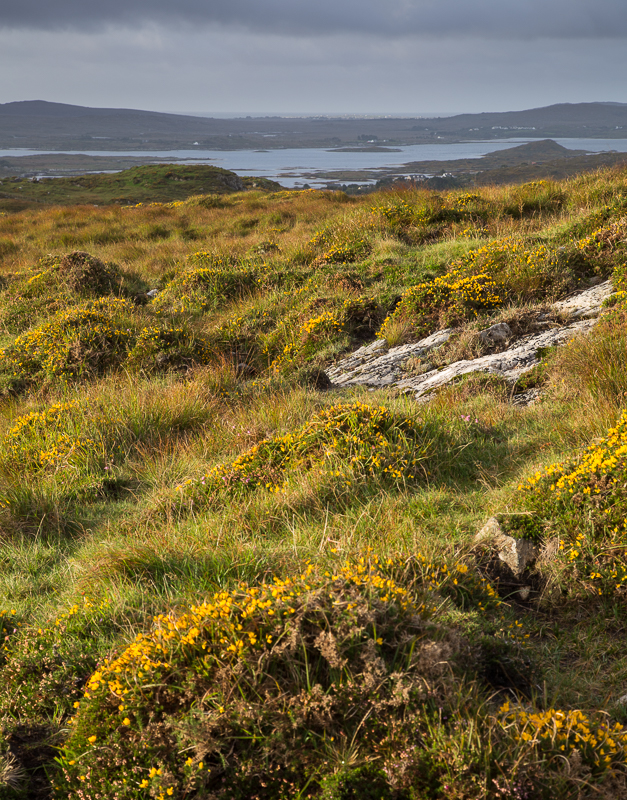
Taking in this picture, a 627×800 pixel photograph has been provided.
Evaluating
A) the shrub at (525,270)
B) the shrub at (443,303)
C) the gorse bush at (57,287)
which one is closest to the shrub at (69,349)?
the gorse bush at (57,287)

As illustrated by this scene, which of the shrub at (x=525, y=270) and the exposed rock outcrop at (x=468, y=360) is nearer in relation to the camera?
the exposed rock outcrop at (x=468, y=360)

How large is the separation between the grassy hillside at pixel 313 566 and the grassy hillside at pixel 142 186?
45.4 meters

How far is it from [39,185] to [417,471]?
222 feet

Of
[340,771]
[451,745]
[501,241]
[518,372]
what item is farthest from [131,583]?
[501,241]

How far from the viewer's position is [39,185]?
193ft

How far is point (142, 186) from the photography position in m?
55.7

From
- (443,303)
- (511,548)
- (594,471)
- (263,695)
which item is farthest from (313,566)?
(443,303)

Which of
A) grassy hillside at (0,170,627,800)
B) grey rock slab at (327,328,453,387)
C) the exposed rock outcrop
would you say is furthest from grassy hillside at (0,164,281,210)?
grassy hillside at (0,170,627,800)

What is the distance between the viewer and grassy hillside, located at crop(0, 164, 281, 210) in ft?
166

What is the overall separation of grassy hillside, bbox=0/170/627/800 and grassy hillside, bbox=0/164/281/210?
45385 mm

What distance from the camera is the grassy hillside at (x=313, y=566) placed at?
6.95 feet

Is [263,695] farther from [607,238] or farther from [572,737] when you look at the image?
[607,238]

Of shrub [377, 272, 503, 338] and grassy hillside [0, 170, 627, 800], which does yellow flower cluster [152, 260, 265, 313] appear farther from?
shrub [377, 272, 503, 338]

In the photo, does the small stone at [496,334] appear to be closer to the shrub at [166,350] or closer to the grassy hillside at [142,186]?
the shrub at [166,350]
